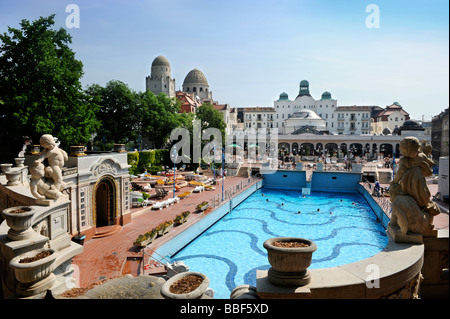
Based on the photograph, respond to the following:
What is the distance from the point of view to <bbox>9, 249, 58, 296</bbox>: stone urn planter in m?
5.16

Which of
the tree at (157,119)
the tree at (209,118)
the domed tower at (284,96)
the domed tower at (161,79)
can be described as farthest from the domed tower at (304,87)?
the tree at (157,119)

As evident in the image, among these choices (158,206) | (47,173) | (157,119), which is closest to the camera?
(47,173)

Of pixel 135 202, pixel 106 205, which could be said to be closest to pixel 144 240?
pixel 106 205

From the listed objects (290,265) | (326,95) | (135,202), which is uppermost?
(326,95)

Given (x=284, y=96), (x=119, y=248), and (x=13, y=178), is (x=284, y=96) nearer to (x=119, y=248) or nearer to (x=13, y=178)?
(x=119, y=248)

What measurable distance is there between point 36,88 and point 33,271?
17153mm

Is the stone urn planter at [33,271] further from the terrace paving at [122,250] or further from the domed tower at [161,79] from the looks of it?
the domed tower at [161,79]

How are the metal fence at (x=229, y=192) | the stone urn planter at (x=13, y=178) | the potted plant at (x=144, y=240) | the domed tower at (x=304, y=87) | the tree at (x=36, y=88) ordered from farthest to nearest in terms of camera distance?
the domed tower at (x=304, y=87) < the metal fence at (x=229, y=192) < the tree at (x=36, y=88) < the potted plant at (x=144, y=240) < the stone urn planter at (x=13, y=178)

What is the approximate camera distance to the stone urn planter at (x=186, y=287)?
4188 millimetres

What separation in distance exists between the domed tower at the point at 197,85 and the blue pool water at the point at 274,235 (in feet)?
198

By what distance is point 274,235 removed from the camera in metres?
18.8

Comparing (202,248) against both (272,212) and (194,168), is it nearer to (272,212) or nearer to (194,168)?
(272,212)

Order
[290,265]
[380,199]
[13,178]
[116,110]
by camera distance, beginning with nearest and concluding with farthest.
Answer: [290,265]
[13,178]
[380,199]
[116,110]
